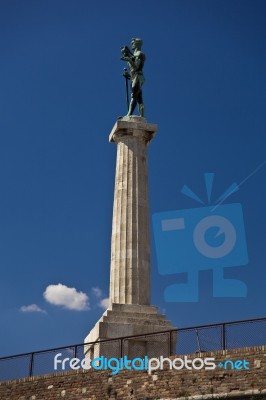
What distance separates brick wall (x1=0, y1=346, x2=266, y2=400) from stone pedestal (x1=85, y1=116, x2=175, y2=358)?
227 centimetres

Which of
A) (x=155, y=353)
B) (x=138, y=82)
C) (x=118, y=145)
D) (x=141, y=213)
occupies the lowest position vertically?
(x=155, y=353)

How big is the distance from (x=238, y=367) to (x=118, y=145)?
12.4 meters

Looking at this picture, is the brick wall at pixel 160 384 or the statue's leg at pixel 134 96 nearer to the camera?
the brick wall at pixel 160 384

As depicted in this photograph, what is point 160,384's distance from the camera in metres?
19.7

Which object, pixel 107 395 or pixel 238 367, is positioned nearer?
pixel 238 367

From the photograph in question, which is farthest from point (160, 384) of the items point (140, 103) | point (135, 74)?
point (135, 74)

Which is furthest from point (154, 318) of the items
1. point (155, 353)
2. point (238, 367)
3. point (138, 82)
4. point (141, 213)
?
point (138, 82)

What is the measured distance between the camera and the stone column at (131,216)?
85.0 feet

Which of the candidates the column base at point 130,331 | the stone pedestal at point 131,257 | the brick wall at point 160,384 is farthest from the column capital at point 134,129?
the brick wall at point 160,384

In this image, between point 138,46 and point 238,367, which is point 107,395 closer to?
point 238,367

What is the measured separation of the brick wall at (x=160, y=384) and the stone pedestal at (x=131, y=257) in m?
2.27

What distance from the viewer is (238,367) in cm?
1877

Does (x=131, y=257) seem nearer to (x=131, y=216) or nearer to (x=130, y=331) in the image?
(x=131, y=216)

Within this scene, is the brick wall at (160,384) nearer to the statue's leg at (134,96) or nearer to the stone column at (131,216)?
the stone column at (131,216)
